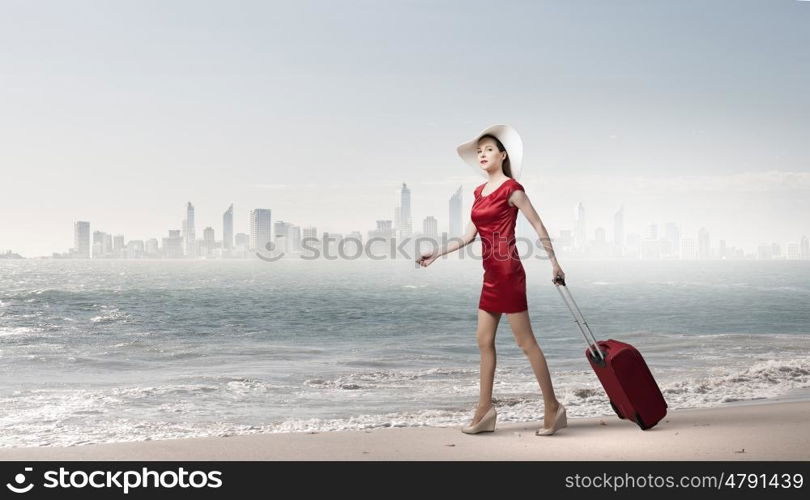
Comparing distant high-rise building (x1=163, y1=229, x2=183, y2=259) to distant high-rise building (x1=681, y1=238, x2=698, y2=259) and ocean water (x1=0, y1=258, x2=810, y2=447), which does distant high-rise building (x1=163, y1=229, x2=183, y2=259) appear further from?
distant high-rise building (x1=681, y1=238, x2=698, y2=259)

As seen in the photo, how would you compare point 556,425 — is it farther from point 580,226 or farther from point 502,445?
point 580,226

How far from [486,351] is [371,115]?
34116 millimetres

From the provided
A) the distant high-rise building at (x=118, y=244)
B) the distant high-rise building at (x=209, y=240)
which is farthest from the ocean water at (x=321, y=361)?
the distant high-rise building at (x=118, y=244)

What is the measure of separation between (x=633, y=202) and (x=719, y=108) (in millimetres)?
11335

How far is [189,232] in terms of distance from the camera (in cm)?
4819

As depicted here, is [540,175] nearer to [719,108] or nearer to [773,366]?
[719,108]

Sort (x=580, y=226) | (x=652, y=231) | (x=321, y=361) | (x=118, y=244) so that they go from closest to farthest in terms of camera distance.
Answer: (x=321, y=361), (x=652, y=231), (x=580, y=226), (x=118, y=244)

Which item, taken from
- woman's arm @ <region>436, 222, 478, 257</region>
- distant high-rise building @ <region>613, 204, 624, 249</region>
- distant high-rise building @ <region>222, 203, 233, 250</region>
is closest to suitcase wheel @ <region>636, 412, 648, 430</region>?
woman's arm @ <region>436, 222, 478, 257</region>

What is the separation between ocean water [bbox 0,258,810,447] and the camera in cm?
527

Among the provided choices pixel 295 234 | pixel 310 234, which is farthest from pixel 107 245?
pixel 310 234

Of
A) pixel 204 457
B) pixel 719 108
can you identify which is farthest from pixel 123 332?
pixel 719 108

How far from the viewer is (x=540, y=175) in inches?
1631

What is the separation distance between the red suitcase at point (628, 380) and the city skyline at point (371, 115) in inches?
851

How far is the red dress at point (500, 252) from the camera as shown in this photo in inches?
136
